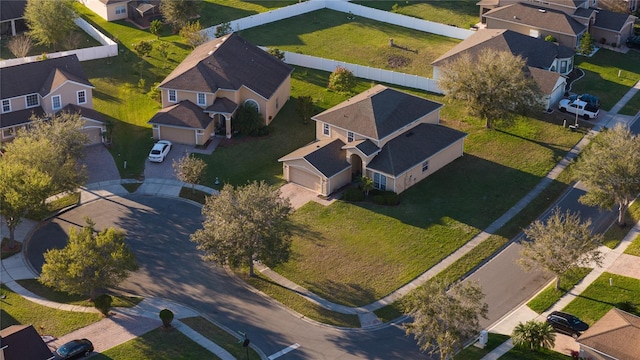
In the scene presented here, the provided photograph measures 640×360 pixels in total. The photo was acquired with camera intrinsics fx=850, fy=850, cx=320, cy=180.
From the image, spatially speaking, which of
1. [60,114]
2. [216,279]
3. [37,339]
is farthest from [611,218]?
[60,114]

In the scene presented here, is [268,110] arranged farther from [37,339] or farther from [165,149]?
[37,339]

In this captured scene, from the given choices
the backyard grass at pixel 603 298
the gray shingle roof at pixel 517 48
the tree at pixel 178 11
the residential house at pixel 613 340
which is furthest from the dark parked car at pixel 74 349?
the tree at pixel 178 11

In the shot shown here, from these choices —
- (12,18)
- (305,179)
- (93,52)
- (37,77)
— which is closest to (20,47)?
(93,52)

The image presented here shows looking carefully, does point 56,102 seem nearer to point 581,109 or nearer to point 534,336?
point 534,336

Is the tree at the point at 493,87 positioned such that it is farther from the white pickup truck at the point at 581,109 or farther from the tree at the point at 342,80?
the tree at the point at 342,80

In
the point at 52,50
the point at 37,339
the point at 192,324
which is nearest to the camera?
the point at 37,339

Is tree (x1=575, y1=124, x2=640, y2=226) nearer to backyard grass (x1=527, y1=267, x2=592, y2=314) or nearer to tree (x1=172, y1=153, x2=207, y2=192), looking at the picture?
backyard grass (x1=527, y1=267, x2=592, y2=314)

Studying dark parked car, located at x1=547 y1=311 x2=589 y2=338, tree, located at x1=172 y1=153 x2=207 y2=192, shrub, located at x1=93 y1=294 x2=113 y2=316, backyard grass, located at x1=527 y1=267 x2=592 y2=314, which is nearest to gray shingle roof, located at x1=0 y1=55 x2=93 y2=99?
tree, located at x1=172 y1=153 x2=207 y2=192
